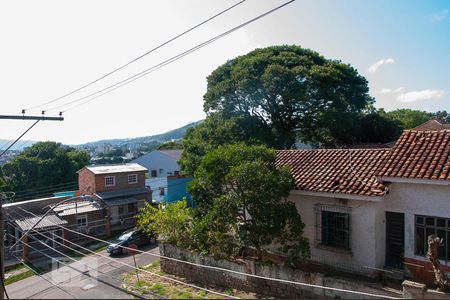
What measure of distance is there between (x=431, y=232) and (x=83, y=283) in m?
14.5

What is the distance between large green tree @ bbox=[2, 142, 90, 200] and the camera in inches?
1617

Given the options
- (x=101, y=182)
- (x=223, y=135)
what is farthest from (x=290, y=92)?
(x=101, y=182)

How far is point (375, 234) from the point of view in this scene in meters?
11.7

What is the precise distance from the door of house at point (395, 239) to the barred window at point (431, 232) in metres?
0.58

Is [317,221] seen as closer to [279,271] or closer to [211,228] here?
[279,271]

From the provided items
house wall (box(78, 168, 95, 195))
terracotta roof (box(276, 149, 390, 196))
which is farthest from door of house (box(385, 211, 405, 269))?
house wall (box(78, 168, 95, 195))

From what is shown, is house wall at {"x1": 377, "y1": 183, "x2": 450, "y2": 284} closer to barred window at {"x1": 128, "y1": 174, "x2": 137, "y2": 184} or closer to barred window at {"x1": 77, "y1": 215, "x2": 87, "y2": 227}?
barred window at {"x1": 77, "y1": 215, "x2": 87, "y2": 227}

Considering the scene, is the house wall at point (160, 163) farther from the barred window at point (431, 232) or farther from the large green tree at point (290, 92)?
the barred window at point (431, 232)

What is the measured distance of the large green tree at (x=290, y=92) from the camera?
85.2ft

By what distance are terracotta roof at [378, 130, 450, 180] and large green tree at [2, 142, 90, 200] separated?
132 feet

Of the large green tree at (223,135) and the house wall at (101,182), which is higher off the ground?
the large green tree at (223,135)

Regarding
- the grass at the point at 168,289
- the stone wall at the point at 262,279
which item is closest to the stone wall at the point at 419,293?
the stone wall at the point at 262,279

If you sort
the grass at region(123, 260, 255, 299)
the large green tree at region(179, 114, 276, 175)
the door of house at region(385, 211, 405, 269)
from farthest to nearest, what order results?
the large green tree at region(179, 114, 276, 175) < the grass at region(123, 260, 255, 299) < the door of house at region(385, 211, 405, 269)

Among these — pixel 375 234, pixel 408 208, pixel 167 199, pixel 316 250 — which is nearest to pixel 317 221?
pixel 316 250
